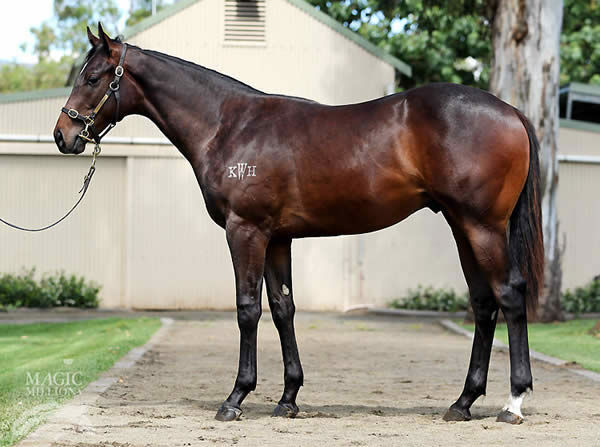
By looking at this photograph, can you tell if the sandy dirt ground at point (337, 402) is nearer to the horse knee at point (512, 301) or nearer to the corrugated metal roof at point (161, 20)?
the horse knee at point (512, 301)

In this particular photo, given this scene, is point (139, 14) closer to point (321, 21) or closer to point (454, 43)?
point (454, 43)

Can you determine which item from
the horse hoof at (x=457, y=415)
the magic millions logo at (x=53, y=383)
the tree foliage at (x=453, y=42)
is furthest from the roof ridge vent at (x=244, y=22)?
the horse hoof at (x=457, y=415)

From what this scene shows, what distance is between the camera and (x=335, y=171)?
18.6ft

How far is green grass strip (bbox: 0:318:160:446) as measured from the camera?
5.70m

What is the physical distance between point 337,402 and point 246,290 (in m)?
1.28

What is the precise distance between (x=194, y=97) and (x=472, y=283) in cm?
231

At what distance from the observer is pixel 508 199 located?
5.56 meters

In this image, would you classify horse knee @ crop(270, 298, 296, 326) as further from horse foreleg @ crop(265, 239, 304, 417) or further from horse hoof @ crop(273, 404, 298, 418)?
horse hoof @ crop(273, 404, 298, 418)

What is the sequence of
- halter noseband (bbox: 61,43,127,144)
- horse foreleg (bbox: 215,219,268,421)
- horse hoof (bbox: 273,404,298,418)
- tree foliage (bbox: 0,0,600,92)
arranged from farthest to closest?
1. tree foliage (bbox: 0,0,600,92)
2. halter noseband (bbox: 61,43,127,144)
3. horse hoof (bbox: 273,404,298,418)
4. horse foreleg (bbox: 215,219,268,421)

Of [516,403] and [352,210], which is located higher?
[352,210]

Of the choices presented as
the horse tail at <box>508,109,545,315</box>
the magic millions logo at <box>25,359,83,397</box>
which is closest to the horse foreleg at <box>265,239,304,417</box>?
the horse tail at <box>508,109,545,315</box>

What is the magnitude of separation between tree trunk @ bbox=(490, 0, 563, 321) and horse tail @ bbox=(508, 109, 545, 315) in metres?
8.12

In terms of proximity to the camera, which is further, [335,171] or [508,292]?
[335,171]

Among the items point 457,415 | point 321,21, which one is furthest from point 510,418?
point 321,21
